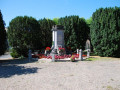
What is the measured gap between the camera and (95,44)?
55.5ft

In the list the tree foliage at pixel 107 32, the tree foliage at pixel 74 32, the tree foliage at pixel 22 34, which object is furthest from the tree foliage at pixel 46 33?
the tree foliage at pixel 107 32

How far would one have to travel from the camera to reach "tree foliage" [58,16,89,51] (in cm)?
2038

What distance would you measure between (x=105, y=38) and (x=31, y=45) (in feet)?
35.9

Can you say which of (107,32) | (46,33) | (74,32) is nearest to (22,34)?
(46,33)

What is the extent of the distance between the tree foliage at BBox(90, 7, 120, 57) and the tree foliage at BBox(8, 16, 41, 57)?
9.40 metres

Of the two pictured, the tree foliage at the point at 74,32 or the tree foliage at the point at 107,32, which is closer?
the tree foliage at the point at 107,32

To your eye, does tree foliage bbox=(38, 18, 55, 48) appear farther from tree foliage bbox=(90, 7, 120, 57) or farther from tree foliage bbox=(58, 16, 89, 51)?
tree foliage bbox=(90, 7, 120, 57)

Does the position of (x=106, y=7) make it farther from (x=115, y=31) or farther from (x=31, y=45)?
(x=31, y=45)

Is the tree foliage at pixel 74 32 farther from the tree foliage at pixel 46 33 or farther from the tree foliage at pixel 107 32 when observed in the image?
the tree foliage at pixel 107 32

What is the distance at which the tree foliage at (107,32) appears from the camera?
15242 millimetres

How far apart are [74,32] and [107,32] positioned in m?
6.14

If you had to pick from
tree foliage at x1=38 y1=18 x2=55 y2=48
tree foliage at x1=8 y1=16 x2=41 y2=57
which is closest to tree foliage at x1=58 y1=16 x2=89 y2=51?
tree foliage at x1=38 y1=18 x2=55 y2=48

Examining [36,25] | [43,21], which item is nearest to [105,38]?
Answer: [36,25]

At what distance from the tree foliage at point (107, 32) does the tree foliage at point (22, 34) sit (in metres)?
9.40
